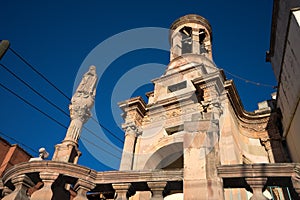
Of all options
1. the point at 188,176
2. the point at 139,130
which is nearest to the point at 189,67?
the point at 139,130

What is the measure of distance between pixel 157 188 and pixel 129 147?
7369mm

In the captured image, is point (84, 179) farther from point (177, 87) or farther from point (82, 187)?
point (177, 87)

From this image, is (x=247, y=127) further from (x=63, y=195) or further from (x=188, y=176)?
(x=63, y=195)

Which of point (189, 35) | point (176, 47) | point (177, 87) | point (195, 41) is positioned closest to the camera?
point (177, 87)

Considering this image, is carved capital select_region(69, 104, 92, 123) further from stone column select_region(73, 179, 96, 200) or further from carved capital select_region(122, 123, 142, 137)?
carved capital select_region(122, 123, 142, 137)

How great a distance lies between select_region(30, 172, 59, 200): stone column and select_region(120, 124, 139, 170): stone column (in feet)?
21.5

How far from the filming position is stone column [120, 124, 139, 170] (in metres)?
10.5

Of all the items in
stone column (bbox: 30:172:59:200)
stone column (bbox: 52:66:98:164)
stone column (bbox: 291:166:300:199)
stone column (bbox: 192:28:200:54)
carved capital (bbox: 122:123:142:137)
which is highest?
stone column (bbox: 192:28:200:54)

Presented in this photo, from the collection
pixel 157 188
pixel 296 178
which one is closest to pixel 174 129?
pixel 157 188

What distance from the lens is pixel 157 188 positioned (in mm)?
3869

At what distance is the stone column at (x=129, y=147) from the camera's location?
415 inches

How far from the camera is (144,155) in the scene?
1121cm

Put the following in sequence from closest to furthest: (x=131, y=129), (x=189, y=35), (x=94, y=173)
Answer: (x=94, y=173) < (x=131, y=129) < (x=189, y=35)

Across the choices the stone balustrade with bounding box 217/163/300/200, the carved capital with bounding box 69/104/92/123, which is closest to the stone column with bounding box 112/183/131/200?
the stone balustrade with bounding box 217/163/300/200
